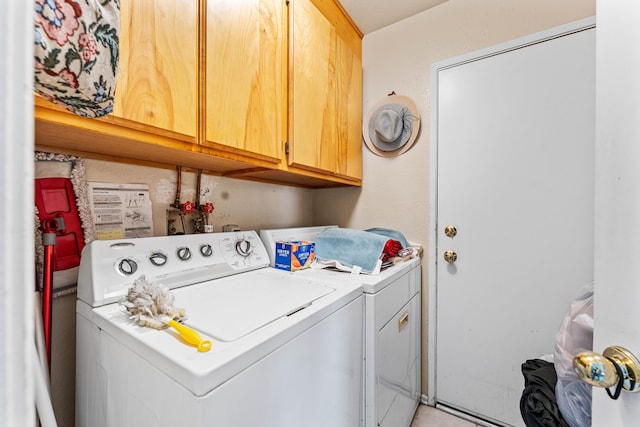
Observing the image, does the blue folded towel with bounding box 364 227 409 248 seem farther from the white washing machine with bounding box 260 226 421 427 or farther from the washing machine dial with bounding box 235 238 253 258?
the washing machine dial with bounding box 235 238 253 258

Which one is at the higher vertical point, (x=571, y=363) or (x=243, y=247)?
(x=243, y=247)

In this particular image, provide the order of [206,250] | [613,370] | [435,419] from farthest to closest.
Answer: [435,419]
[206,250]
[613,370]

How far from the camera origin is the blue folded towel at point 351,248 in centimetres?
127

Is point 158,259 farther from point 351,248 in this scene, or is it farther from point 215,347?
point 351,248

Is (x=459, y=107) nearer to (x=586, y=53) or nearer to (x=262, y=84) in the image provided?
(x=586, y=53)

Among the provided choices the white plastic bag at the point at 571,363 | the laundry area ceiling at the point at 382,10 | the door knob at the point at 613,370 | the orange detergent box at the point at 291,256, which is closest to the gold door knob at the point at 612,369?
the door knob at the point at 613,370

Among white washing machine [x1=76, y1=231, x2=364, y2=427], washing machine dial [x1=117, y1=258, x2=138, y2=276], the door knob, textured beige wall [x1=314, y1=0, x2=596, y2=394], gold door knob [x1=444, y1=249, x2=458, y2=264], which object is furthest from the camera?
gold door knob [x1=444, y1=249, x2=458, y2=264]

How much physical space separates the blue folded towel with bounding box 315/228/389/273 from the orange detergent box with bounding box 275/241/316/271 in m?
0.13

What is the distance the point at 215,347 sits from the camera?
22.5 inches

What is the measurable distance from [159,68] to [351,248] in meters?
1.05

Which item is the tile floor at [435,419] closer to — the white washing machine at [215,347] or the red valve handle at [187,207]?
the white washing machine at [215,347]

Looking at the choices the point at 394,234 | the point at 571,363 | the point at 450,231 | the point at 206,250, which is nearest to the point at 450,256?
the point at 450,231

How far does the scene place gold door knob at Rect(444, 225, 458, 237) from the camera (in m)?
1.59

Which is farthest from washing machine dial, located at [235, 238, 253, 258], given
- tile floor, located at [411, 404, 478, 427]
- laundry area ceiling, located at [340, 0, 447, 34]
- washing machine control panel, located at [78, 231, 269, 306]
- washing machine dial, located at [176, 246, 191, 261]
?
laundry area ceiling, located at [340, 0, 447, 34]
